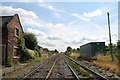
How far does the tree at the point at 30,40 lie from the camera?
28570 millimetres

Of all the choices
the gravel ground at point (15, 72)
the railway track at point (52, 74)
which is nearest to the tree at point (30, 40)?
the gravel ground at point (15, 72)

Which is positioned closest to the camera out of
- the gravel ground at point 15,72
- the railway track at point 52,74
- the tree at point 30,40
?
the railway track at point 52,74

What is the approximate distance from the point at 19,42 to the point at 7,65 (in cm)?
600

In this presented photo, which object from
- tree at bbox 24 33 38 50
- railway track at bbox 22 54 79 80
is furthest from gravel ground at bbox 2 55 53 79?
tree at bbox 24 33 38 50

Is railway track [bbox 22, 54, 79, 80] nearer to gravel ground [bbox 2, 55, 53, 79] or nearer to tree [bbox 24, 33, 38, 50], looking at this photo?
gravel ground [bbox 2, 55, 53, 79]

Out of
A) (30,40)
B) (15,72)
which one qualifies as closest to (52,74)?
(15,72)

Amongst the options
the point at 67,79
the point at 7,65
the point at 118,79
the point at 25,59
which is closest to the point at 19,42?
the point at 25,59

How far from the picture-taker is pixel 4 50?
18391 millimetres

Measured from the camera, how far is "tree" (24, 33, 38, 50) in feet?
93.7

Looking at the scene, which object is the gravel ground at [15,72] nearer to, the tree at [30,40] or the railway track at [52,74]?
the railway track at [52,74]

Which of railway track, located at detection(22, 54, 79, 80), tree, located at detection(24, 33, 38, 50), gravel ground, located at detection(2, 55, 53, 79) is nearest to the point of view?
railway track, located at detection(22, 54, 79, 80)

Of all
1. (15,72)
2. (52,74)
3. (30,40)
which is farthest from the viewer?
(30,40)

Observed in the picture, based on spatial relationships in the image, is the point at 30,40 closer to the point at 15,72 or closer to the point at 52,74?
the point at 15,72

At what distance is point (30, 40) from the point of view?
28.5 meters
